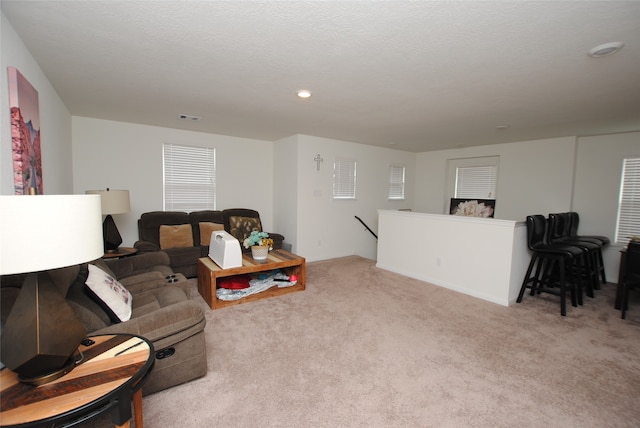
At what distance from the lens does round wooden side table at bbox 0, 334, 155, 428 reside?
96 centimetres

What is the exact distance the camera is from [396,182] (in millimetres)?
6547

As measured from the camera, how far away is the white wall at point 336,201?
5004mm

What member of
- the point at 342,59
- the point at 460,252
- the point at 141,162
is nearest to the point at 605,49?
the point at 342,59

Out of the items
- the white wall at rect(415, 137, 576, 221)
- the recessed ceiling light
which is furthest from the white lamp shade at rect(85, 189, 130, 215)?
the white wall at rect(415, 137, 576, 221)

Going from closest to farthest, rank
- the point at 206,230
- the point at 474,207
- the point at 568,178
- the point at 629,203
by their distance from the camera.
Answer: the point at 629,203 < the point at 206,230 < the point at 568,178 < the point at 474,207

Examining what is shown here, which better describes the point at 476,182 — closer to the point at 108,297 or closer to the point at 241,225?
the point at 241,225

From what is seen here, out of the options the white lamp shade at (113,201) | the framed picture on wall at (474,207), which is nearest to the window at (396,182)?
the framed picture on wall at (474,207)

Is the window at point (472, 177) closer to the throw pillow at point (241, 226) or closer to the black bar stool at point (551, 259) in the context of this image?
the black bar stool at point (551, 259)

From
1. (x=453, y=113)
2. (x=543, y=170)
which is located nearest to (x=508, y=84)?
(x=453, y=113)

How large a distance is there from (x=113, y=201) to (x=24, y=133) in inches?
60.9

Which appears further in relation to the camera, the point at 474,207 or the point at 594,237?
the point at 474,207

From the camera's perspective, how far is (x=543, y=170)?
4.89m

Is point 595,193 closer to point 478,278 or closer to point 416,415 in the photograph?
point 478,278

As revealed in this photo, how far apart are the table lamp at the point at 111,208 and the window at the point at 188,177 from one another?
1.28 meters
